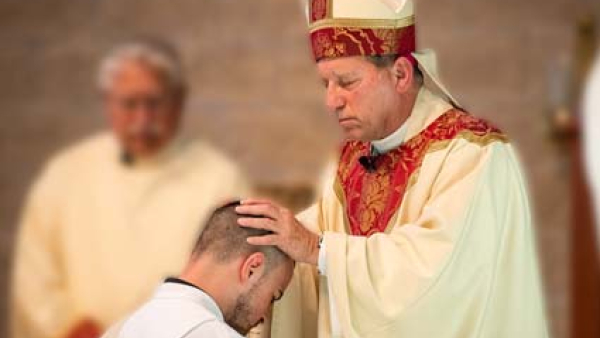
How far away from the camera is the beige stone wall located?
7133mm

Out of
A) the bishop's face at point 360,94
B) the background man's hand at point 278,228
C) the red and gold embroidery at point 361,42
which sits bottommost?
the background man's hand at point 278,228

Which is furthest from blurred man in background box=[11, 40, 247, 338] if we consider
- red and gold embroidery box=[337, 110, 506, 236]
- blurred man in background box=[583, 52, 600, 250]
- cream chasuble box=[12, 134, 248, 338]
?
blurred man in background box=[583, 52, 600, 250]

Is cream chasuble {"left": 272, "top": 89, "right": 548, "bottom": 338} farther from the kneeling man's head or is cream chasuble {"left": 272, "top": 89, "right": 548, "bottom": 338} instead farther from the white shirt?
the white shirt

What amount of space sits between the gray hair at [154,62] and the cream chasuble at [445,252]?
2720mm

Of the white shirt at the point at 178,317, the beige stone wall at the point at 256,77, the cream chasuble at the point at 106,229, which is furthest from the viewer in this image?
the beige stone wall at the point at 256,77

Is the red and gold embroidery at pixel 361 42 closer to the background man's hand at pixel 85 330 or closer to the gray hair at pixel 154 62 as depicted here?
the background man's hand at pixel 85 330

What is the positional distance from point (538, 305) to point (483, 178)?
324 millimetres

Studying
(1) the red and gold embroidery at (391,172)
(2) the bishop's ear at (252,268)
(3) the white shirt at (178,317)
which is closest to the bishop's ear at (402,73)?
(1) the red and gold embroidery at (391,172)

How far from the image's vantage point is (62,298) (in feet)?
20.8

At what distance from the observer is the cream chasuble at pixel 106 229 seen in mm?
6262

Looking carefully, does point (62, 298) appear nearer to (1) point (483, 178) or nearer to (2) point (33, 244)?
(2) point (33, 244)

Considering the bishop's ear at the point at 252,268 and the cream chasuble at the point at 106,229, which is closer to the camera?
the bishop's ear at the point at 252,268

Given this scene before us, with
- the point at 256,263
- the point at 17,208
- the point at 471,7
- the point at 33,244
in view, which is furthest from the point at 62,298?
the point at 256,263

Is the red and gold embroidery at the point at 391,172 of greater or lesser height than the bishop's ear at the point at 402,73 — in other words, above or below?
below
